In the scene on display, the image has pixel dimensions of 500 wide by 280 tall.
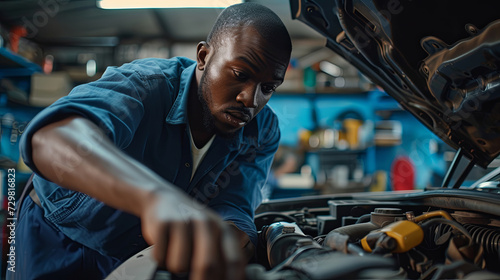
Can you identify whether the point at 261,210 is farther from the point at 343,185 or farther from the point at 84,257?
the point at 343,185

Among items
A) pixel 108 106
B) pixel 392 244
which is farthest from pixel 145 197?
pixel 392 244

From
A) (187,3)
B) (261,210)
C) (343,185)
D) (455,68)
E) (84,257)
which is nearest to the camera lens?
(455,68)

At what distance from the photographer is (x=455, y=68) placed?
0.94m

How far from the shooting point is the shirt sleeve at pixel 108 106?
0.59m

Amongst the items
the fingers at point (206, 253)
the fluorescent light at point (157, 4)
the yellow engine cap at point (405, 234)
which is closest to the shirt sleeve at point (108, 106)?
the fingers at point (206, 253)

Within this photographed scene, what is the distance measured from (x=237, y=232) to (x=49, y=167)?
0.55 meters

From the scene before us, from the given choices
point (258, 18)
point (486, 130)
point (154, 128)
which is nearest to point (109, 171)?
point (154, 128)

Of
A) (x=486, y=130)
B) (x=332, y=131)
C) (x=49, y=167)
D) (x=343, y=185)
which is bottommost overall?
(x=343, y=185)

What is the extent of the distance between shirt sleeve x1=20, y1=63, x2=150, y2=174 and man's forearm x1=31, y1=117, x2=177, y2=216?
0.06 feet

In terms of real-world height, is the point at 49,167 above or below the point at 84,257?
above

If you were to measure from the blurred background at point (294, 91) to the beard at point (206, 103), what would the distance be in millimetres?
2960

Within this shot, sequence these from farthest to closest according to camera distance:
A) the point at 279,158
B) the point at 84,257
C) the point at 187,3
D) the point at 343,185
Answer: the point at 279,158 < the point at 343,185 < the point at 187,3 < the point at 84,257

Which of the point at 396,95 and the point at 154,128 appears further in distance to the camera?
the point at 396,95

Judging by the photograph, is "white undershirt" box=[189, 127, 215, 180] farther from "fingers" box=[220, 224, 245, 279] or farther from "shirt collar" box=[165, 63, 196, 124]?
"fingers" box=[220, 224, 245, 279]
